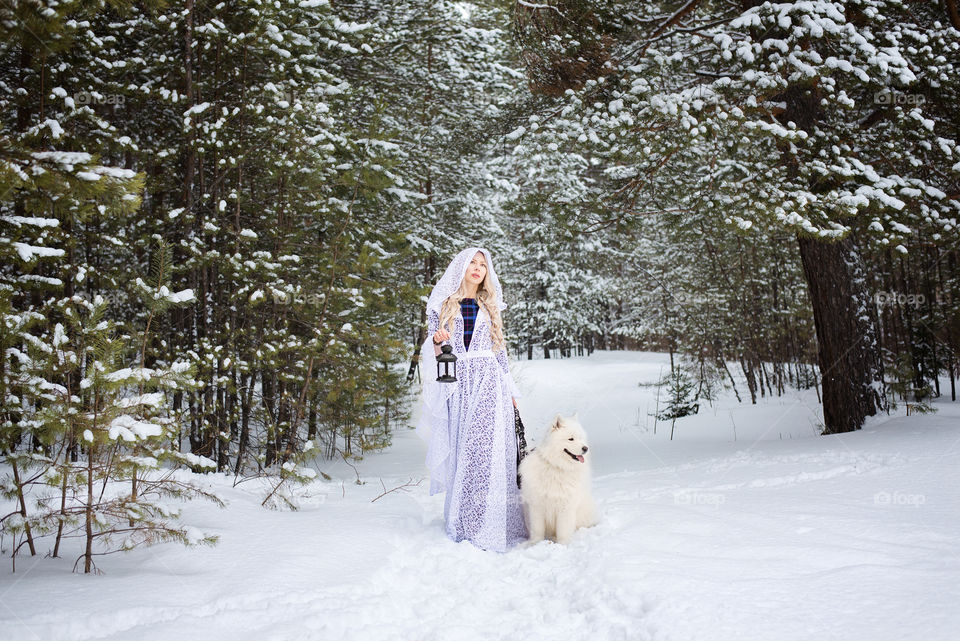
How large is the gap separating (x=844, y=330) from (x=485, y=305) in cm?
584

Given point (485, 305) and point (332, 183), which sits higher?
point (332, 183)

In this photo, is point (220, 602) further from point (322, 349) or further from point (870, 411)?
point (870, 411)

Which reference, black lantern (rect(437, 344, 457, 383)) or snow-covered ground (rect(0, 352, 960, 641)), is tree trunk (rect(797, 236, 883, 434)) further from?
black lantern (rect(437, 344, 457, 383))

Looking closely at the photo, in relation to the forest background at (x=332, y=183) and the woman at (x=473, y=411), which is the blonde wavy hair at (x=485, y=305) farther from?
the forest background at (x=332, y=183)

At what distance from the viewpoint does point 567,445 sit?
463 cm

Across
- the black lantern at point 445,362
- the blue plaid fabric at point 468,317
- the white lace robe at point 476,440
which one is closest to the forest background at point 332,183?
the white lace robe at point 476,440

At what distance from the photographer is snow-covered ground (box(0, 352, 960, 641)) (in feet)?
9.39

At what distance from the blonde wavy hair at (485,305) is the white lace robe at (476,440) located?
0.05 metres

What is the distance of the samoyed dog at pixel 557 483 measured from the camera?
4.61 m

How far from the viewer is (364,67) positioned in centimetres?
1120

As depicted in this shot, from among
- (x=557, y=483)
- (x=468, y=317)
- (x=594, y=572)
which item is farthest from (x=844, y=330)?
(x=594, y=572)

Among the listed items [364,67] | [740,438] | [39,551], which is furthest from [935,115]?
[39,551]

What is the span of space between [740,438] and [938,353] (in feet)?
20.1

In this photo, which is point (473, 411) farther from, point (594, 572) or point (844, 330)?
point (844, 330)
